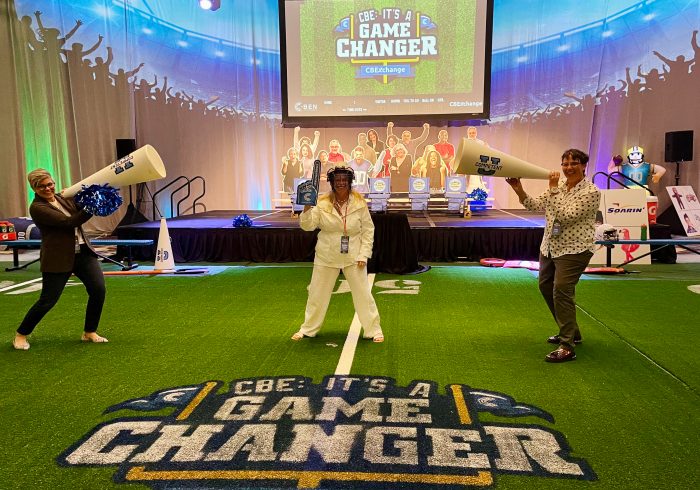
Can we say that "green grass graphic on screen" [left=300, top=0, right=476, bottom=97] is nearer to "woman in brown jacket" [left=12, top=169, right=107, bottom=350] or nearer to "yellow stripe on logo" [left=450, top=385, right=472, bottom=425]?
"woman in brown jacket" [left=12, top=169, right=107, bottom=350]

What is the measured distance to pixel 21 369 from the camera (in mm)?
4285

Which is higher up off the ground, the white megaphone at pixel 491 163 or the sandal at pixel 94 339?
the white megaphone at pixel 491 163

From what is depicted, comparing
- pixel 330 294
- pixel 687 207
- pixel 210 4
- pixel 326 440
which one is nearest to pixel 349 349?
pixel 330 294

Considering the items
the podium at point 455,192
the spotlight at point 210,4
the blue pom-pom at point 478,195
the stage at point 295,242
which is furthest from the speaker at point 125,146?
the blue pom-pom at point 478,195

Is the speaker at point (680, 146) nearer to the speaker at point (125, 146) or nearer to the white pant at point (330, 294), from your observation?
the white pant at point (330, 294)

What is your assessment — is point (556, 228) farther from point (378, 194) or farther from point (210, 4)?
point (210, 4)

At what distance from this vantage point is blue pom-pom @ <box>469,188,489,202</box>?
13991 millimetres

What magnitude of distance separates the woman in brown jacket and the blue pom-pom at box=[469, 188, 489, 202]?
425 inches

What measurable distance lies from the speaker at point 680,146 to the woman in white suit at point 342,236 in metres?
11.4

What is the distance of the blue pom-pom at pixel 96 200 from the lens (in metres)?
4.22

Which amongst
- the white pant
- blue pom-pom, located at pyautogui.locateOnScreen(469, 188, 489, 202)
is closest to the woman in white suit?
the white pant

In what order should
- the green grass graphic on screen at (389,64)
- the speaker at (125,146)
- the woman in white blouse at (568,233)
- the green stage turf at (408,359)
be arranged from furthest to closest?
the green grass graphic on screen at (389,64)
the speaker at (125,146)
the woman in white blouse at (568,233)
the green stage turf at (408,359)

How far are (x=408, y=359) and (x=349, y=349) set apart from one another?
22.4 inches

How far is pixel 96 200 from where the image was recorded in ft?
13.9
